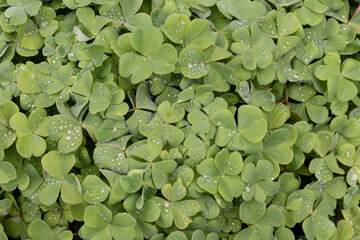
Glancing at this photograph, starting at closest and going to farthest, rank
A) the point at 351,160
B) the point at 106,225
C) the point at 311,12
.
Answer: the point at 106,225, the point at 351,160, the point at 311,12

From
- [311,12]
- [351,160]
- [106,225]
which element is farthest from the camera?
[311,12]

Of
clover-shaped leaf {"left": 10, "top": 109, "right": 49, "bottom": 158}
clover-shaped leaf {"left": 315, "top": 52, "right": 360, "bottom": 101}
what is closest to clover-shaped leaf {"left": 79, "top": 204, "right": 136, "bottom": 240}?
clover-shaped leaf {"left": 10, "top": 109, "right": 49, "bottom": 158}

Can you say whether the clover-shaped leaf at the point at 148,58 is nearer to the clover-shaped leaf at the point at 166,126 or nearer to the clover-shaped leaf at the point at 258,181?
the clover-shaped leaf at the point at 166,126

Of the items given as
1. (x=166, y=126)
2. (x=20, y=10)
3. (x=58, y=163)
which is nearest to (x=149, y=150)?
(x=166, y=126)

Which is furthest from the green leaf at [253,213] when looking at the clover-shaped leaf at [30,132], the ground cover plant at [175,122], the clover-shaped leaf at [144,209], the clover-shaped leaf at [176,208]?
the clover-shaped leaf at [30,132]

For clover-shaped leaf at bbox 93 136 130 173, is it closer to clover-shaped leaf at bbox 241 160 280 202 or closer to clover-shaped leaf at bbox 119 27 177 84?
clover-shaped leaf at bbox 119 27 177 84

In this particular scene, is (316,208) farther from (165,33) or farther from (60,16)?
(60,16)

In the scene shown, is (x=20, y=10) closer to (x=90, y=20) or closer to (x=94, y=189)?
(x=90, y=20)

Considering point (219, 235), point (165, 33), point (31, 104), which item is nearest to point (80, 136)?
point (31, 104)
